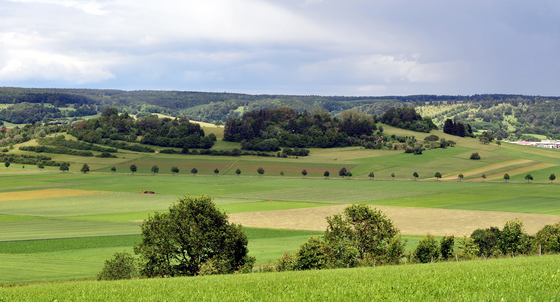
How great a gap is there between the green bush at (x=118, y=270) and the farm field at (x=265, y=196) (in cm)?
228

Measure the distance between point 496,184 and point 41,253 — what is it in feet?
341

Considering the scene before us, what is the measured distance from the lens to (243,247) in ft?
144

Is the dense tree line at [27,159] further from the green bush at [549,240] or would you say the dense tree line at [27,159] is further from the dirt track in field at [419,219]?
the green bush at [549,240]

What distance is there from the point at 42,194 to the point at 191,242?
252 ft

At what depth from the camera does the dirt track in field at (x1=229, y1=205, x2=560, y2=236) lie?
6650 centimetres

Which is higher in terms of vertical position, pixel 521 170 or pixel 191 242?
pixel 191 242

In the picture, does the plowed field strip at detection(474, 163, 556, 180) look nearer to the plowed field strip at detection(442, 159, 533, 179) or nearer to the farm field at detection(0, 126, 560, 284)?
the farm field at detection(0, 126, 560, 284)

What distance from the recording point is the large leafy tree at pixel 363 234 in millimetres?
43188

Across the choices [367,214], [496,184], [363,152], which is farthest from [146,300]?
[363,152]

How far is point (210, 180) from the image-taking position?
138125 mm

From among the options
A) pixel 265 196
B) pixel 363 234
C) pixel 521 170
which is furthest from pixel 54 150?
pixel 363 234

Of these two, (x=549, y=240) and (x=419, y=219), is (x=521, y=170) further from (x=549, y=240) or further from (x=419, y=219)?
(x=549, y=240)

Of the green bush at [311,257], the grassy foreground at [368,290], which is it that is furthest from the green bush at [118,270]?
the grassy foreground at [368,290]

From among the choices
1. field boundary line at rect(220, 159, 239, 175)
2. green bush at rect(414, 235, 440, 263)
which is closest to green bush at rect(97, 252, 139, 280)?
green bush at rect(414, 235, 440, 263)
